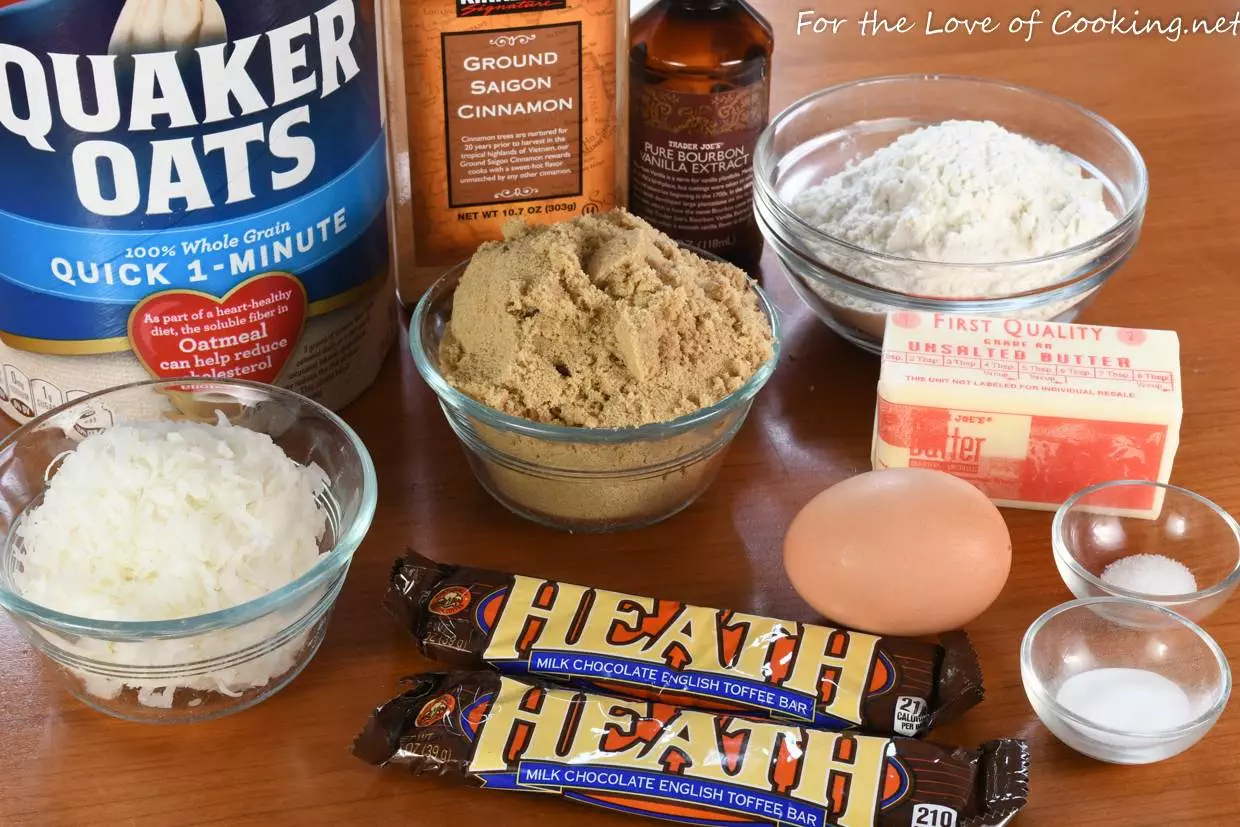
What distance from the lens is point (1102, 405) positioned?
0.91 m

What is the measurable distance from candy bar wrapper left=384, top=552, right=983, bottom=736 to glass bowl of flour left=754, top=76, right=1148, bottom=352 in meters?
0.29

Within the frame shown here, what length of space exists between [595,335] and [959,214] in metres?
→ 0.31

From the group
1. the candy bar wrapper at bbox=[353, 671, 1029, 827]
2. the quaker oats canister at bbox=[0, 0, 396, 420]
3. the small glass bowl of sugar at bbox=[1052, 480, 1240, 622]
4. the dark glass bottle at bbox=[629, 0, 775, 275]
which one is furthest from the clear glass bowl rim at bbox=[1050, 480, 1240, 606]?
the quaker oats canister at bbox=[0, 0, 396, 420]

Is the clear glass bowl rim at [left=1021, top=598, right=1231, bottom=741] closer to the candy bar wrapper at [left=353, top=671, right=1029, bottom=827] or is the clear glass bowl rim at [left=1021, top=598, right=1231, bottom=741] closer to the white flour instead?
the candy bar wrapper at [left=353, top=671, right=1029, bottom=827]

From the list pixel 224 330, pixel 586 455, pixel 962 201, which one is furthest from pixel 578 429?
pixel 962 201

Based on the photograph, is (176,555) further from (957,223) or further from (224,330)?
(957,223)

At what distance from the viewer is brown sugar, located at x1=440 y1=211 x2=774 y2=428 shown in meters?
0.88

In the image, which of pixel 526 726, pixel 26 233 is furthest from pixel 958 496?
pixel 26 233

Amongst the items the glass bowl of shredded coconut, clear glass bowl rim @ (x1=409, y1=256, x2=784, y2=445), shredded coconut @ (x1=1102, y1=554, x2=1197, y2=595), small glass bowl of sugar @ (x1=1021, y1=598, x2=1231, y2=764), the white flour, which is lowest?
shredded coconut @ (x1=1102, y1=554, x2=1197, y2=595)

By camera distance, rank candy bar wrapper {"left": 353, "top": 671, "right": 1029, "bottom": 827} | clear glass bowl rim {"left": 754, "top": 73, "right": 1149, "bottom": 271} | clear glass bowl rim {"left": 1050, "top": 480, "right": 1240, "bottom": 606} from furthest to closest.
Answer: clear glass bowl rim {"left": 754, "top": 73, "right": 1149, "bottom": 271} → clear glass bowl rim {"left": 1050, "top": 480, "right": 1240, "bottom": 606} → candy bar wrapper {"left": 353, "top": 671, "right": 1029, "bottom": 827}

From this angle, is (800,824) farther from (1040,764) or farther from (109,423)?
(109,423)

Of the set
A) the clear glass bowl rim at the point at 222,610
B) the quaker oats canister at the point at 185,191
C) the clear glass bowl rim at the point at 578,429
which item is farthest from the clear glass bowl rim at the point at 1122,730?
the quaker oats canister at the point at 185,191

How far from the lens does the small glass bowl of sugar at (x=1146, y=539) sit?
0.89 metres

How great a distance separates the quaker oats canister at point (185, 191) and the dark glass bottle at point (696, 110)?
198 mm
